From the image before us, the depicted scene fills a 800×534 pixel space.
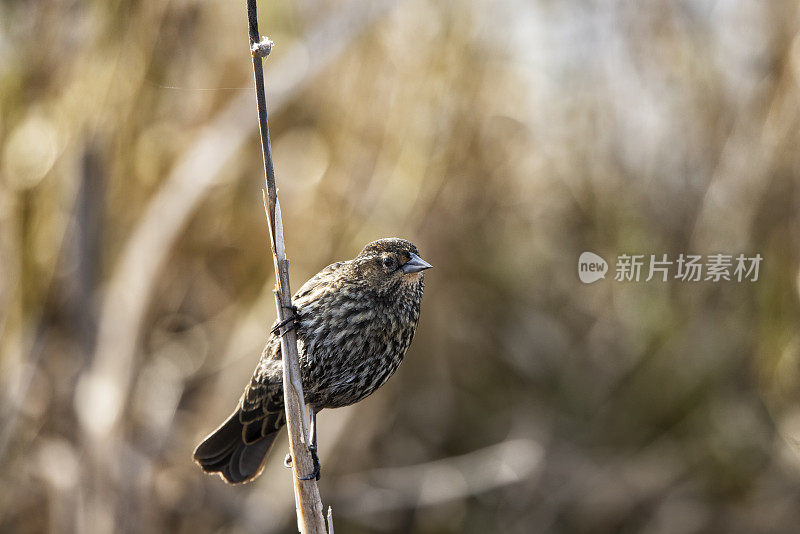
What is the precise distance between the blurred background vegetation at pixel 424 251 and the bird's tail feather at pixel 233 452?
3.34 feet

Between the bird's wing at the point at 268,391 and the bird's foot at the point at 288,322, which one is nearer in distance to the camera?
the bird's foot at the point at 288,322

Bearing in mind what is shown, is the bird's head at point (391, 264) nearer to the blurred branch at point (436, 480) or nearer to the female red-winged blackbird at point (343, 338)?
the female red-winged blackbird at point (343, 338)

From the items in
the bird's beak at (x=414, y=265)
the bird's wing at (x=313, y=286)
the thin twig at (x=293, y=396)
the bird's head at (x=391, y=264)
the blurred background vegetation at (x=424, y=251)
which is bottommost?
the thin twig at (x=293, y=396)

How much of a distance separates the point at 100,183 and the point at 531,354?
2.58 metres

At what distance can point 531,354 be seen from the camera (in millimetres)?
4609

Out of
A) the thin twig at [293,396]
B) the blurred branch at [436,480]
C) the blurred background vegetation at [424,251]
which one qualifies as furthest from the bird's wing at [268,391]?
the blurred branch at [436,480]

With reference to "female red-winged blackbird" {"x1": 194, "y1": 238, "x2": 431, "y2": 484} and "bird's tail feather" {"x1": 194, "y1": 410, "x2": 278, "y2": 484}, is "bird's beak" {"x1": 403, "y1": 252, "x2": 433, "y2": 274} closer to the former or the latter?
"female red-winged blackbird" {"x1": 194, "y1": 238, "x2": 431, "y2": 484}

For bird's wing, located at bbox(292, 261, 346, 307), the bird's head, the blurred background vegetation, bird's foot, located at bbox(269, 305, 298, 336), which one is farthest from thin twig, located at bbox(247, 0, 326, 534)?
the blurred background vegetation

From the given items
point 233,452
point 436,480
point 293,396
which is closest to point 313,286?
point 233,452

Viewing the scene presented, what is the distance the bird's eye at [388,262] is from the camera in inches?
38.6

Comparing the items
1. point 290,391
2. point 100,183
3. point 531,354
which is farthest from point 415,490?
point 290,391

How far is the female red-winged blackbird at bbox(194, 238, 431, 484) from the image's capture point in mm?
1008

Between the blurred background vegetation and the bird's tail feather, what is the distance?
1.02 m

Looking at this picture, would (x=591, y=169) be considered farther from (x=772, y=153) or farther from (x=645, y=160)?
(x=772, y=153)
